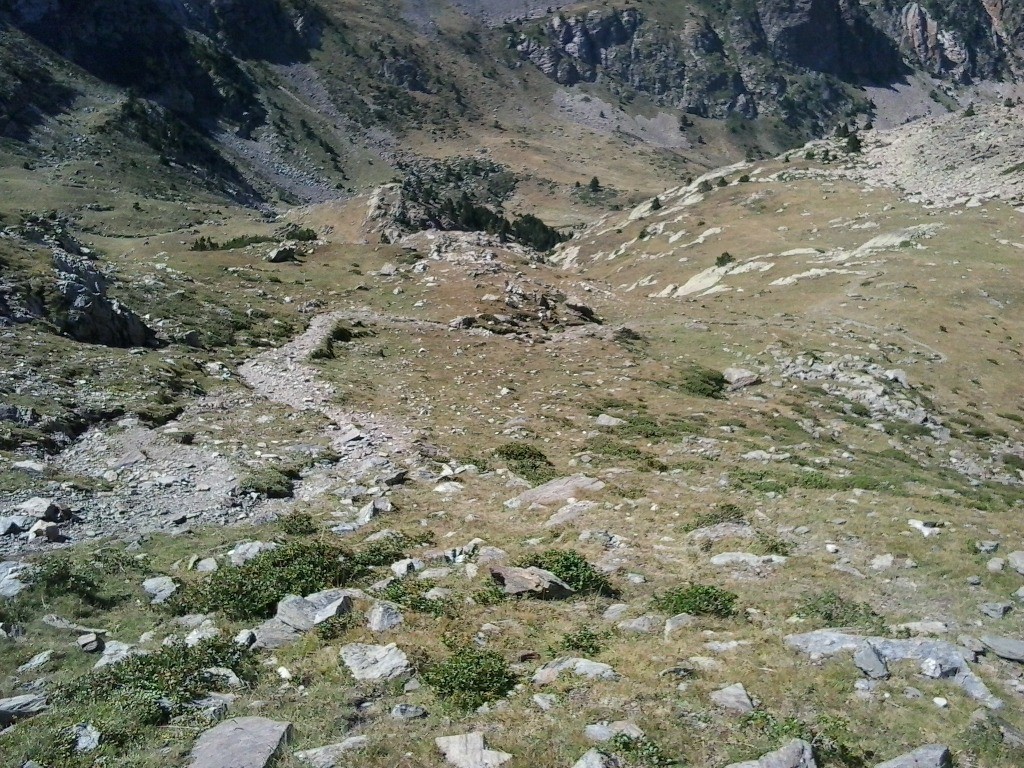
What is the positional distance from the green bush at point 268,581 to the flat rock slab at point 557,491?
5.10 meters

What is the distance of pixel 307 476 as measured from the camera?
19.2 metres

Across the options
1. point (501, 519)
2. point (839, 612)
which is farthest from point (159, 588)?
point (839, 612)

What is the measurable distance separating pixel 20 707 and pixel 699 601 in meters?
9.70

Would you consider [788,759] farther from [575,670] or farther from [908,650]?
[908,650]

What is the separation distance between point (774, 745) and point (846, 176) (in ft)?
325

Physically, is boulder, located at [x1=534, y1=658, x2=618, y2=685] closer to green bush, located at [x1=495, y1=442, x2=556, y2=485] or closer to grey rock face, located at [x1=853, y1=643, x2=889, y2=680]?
grey rock face, located at [x1=853, y1=643, x2=889, y2=680]

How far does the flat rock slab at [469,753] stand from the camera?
758 cm

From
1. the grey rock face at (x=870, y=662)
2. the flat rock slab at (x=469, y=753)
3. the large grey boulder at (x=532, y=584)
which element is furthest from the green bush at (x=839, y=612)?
the flat rock slab at (x=469, y=753)

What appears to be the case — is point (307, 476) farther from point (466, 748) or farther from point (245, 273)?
point (245, 273)

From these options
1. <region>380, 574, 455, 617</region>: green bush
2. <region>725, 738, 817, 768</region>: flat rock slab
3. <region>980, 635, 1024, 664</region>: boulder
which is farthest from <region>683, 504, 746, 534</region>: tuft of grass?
<region>725, 738, 817, 768</region>: flat rock slab

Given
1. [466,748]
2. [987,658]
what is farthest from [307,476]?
[987,658]

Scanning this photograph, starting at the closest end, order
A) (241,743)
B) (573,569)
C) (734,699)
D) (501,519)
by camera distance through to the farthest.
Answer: (241,743) < (734,699) < (573,569) < (501,519)

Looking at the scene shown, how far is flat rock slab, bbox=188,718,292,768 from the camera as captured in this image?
742 cm

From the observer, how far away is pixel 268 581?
39.7 ft
